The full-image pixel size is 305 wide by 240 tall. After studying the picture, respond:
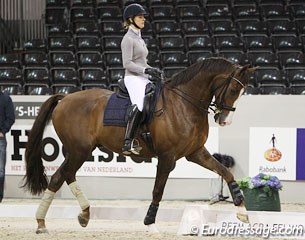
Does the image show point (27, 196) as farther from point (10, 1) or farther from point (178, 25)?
point (10, 1)

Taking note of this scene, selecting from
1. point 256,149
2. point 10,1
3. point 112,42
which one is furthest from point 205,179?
point 10,1

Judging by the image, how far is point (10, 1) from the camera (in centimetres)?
1675

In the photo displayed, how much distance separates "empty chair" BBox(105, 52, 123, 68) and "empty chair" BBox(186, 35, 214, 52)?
135cm

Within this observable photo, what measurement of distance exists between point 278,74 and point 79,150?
578 cm

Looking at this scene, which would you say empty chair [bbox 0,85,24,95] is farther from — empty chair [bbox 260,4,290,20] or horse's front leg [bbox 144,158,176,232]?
horse's front leg [bbox 144,158,176,232]

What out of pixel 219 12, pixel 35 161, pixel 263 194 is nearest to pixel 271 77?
pixel 219 12

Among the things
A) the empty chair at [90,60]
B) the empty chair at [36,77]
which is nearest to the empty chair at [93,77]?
the empty chair at [90,60]

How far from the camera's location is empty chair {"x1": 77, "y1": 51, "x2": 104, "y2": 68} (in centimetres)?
1388

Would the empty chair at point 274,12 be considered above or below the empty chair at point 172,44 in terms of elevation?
above

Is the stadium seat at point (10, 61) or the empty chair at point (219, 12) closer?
the stadium seat at point (10, 61)

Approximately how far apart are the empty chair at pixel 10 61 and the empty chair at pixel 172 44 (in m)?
2.79

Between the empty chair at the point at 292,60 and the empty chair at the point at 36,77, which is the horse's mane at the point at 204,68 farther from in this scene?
the empty chair at the point at 292,60

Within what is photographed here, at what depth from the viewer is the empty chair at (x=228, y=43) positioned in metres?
Answer: 13.8

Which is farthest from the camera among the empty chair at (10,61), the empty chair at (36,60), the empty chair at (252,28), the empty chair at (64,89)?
the empty chair at (252,28)
